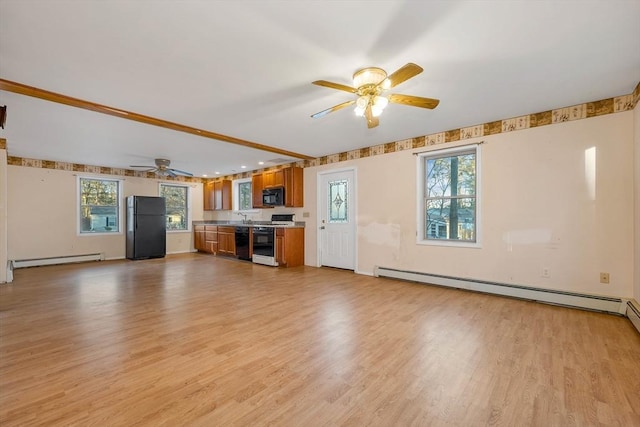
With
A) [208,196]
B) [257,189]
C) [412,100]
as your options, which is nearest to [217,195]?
[208,196]

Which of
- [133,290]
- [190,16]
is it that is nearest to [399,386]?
[190,16]

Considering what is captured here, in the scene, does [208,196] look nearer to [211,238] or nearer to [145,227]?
[211,238]

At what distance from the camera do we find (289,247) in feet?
19.6

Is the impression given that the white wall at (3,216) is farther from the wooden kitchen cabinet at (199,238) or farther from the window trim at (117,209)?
the wooden kitchen cabinet at (199,238)

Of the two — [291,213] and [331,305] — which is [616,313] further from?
[291,213]

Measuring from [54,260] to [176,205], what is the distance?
2997 millimetres

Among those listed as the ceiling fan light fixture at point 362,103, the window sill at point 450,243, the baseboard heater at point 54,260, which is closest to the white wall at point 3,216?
the baseboard heater at point 54,260

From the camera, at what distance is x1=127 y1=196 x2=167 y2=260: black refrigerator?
6.91 metres

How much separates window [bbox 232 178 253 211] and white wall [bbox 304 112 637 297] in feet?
16.2

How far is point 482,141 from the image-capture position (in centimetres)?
Result: 394

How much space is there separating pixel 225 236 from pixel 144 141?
3.44 meters

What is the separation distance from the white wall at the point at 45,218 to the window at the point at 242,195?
10.0 feet

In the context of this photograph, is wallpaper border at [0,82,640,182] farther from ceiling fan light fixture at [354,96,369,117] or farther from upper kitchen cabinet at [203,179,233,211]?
ceiling fan light fixture at [354,96,369,117]

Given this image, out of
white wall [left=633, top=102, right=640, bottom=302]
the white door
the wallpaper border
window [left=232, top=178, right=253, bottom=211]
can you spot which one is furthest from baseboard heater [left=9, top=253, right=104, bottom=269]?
white wall [left=633, top=102, right=640, bottom=302]
